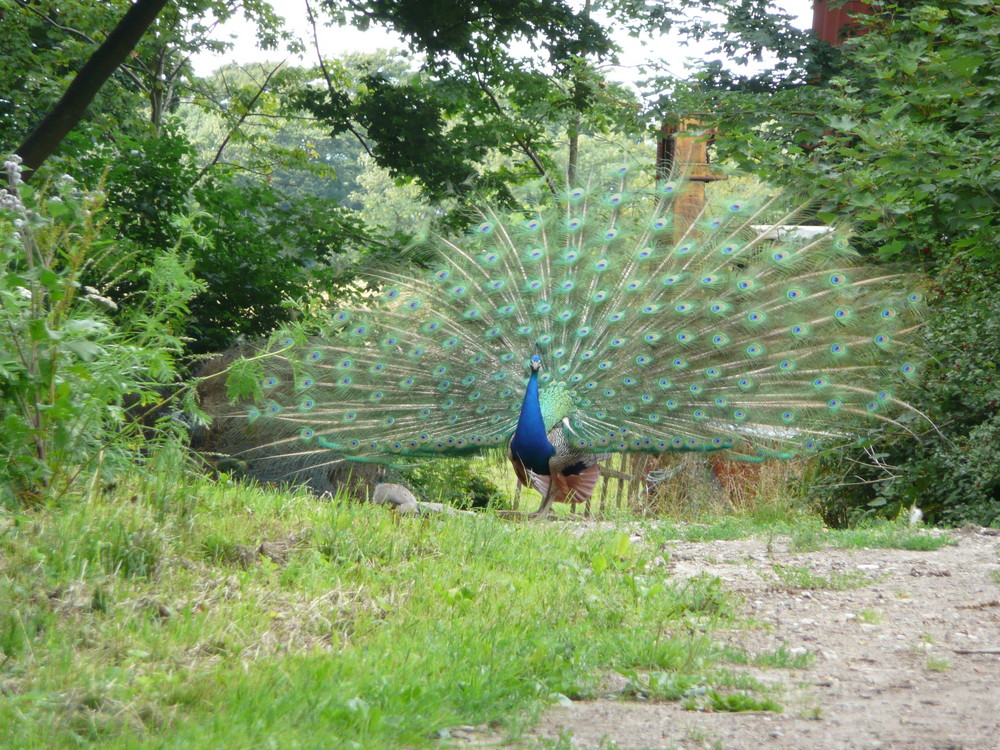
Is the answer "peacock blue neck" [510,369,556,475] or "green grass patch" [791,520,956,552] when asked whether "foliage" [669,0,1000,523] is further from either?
"peacock blue neck" [510,369,556,475]

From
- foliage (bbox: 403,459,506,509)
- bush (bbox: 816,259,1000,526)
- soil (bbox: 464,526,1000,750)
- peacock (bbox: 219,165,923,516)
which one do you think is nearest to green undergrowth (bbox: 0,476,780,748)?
soil (bbox: 464,526,1000,750)

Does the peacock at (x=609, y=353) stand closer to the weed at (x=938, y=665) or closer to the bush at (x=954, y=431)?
the bush at (x=954, y=431)

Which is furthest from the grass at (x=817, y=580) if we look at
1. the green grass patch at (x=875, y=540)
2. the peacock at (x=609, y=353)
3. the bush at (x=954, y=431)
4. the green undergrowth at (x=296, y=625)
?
the peacock at (x=609, y=353)

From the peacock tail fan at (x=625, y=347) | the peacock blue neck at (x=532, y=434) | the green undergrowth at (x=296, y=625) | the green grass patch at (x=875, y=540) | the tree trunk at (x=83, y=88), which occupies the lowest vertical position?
the green undergrowth at (x=296, y=625)

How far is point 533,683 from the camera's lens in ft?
11.4

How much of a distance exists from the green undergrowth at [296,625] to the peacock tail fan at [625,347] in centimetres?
312

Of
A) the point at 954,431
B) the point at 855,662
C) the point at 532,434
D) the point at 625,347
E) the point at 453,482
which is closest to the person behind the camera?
the point at 855,662

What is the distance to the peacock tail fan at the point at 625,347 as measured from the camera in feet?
28.2

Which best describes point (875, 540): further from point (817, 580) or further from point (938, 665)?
point (938, 665)

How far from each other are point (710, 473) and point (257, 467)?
4.82 meters

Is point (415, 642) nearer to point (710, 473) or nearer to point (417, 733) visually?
point (417, 733)

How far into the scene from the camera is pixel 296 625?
3.78 meters

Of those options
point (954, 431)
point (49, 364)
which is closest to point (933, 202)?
point (954, 431)

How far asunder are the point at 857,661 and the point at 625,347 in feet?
16.1
